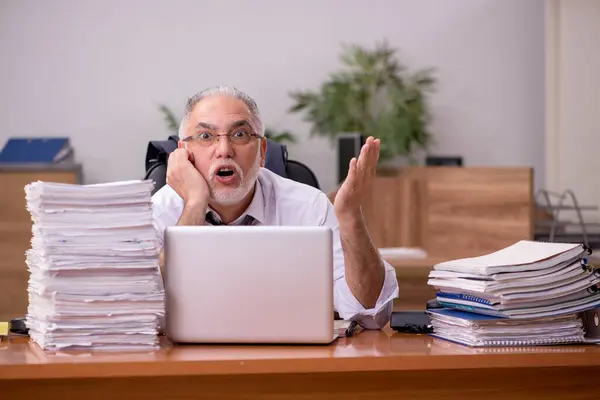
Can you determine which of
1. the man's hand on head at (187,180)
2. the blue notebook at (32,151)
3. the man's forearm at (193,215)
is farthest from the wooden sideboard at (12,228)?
the man's forearm at (193,215)

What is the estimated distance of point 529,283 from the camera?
5.25ft

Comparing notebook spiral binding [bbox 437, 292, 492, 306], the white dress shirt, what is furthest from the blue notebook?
notebook spiral binding [bbox 437, 292, 492, 306]

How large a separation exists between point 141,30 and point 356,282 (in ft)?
13.8

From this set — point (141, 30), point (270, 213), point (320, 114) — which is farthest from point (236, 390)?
point (141, 30)

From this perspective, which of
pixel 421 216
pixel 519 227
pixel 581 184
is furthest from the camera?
pixel 581 184

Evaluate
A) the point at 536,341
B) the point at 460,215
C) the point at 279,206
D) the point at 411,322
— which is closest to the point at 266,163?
the point at 279,206

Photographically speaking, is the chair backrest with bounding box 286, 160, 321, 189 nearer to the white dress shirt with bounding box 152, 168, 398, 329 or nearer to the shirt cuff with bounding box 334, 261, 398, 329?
the white dress shirt with bounding box 152, 168, 398, 329

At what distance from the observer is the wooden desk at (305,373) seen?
1401 millimetres

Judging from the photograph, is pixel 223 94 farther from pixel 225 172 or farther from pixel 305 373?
pixel 305 373

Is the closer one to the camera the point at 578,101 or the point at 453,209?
the point at 453,209

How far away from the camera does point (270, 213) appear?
7.68ft

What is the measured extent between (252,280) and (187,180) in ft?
2.17

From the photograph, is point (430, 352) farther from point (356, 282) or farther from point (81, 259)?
point (81, 259)

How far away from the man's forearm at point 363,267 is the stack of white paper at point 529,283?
0.21 meters
